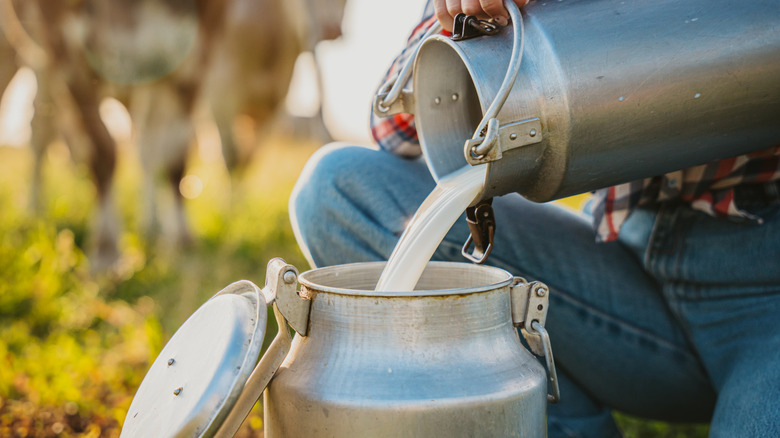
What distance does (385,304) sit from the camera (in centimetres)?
80

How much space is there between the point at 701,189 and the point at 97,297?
2.11m

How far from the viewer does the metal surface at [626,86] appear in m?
0.86

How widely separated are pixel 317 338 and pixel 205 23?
265 centimetres

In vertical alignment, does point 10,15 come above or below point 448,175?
above

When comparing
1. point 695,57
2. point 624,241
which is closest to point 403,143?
point 624,241

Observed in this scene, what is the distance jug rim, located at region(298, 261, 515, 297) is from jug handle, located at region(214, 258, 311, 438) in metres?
0.03

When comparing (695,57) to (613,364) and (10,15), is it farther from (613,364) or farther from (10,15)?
(10,15)

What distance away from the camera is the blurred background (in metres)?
1.78

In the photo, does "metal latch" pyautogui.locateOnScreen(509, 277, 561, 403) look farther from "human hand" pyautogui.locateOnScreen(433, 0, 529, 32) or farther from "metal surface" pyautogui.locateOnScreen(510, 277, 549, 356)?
"human hand" pyautogui.locateOnScreen(433, 0, 529, 32)

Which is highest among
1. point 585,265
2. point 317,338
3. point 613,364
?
point 317,338

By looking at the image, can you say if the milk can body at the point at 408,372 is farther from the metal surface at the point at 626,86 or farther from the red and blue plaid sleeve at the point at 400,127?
the red and blue plaid sleeve at the point at 400,127

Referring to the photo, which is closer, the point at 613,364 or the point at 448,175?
the point at 448,175

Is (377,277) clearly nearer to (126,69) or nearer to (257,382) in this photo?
(257,382)

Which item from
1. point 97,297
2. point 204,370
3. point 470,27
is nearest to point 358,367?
point 204,370
